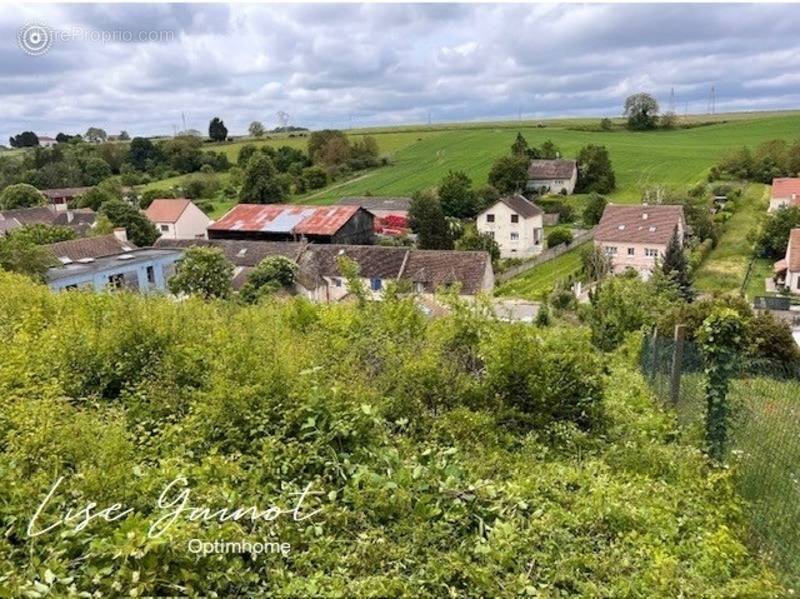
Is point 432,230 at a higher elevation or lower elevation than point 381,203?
lower

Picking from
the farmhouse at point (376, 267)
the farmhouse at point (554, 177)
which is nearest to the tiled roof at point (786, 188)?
the farmhouse at point (554, 177)

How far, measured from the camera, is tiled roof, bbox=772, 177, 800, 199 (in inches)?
1668

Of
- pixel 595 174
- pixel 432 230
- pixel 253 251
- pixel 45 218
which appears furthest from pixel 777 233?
pixel 45 218

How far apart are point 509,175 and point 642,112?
109ft

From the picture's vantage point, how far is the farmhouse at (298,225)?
3928 centimetres

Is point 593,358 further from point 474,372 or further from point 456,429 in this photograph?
point 456,429

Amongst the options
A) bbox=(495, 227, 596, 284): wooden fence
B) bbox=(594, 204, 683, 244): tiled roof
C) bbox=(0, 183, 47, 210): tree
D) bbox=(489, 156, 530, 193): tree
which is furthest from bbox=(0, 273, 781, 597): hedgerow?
bbox=(0, 183, 47, 210): tree

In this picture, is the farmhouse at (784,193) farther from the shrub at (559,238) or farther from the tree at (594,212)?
the shrub at (559,238)

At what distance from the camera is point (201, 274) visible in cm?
2506

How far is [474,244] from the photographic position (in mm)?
38000

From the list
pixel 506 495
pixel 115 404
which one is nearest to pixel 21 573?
pixel 115 404

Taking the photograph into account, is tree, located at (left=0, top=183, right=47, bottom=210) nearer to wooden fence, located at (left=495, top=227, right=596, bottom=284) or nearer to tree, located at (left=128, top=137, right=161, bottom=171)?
tree, located at (left=128, top=137, right=161, bottom=171)

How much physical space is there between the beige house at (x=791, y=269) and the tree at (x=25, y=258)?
106 feet

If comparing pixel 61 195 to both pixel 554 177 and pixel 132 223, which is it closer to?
pixel 132 223
